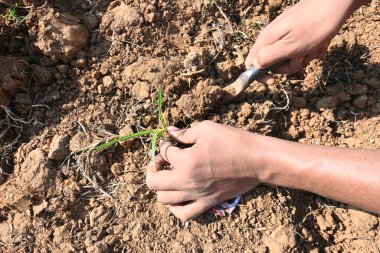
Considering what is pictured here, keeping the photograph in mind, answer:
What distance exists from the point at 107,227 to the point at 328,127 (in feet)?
3.41

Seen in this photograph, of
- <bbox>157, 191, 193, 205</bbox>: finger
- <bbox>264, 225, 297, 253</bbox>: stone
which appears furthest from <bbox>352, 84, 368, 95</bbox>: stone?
<bbox>157, 191, 193, 205</bbox>: finger

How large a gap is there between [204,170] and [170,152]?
168mm

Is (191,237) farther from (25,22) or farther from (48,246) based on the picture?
(25,22)

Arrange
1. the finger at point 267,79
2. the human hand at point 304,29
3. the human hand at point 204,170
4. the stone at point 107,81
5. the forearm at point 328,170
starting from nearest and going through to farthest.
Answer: the forearm at point 328,170 → the human hand at point 204,170 → the human hand at point 304,29 → the finger at point 267,79 → the stone at point 107,81

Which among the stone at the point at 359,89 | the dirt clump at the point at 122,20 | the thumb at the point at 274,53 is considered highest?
the dirt clump at the point at 122,20

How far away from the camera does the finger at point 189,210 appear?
4.68ft

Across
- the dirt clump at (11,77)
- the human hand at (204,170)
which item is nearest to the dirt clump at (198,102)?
the human hand at (204,170)

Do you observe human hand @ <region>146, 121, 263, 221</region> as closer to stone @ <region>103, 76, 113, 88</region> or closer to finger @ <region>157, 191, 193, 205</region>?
finger @ <region>157, 191, 193, 205</region>

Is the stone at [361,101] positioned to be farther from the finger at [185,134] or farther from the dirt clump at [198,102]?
the finger at [185,134]

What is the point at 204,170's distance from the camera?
4.38 ft

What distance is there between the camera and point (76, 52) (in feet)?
5.50

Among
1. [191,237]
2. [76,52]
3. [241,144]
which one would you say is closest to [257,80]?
[241,144]

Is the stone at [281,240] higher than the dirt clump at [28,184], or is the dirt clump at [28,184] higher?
the dirt clump at [28,184]

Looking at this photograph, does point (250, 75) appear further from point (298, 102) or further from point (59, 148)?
point (59, 148)
